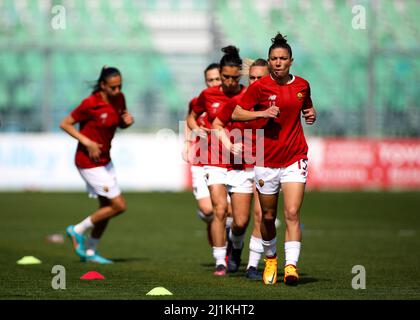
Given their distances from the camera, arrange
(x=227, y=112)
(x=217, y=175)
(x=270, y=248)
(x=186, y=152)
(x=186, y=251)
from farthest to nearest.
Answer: (x=186, y=251) < (x=186, y=152) < (x=217, y=175) < (x=227, y=112) < (x=270, y=248)

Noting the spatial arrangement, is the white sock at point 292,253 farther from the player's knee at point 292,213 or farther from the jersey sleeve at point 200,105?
the jersey sleeve at point 200,105

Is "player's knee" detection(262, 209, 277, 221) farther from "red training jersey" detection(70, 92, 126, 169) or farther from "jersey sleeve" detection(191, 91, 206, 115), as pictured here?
"red training jersey" detection(70, 92, 126, 169)

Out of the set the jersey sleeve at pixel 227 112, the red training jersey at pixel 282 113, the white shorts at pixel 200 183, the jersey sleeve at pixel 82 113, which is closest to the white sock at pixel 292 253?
the red training jersey at pixel 282 113

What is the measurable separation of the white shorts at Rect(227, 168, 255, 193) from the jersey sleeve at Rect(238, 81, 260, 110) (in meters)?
1.08

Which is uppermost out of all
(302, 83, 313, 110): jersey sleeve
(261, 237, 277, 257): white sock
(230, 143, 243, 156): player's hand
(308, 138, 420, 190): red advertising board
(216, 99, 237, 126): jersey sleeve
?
(302, 83, 313, 110): jersey sleeve

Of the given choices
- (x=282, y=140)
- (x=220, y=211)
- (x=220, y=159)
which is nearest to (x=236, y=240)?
(x=220, y=211)

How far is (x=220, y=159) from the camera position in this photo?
11.0 metres

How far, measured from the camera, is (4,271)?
1073 cm

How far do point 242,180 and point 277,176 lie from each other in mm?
983

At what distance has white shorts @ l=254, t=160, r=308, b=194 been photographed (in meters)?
9.52

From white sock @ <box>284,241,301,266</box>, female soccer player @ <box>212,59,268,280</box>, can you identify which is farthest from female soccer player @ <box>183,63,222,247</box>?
white sock @ <box>284,241,301,266</box>

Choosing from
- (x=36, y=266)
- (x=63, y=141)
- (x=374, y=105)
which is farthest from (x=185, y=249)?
(x=374, y=105)

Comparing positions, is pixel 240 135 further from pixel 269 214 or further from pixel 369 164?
pixel 369 164
